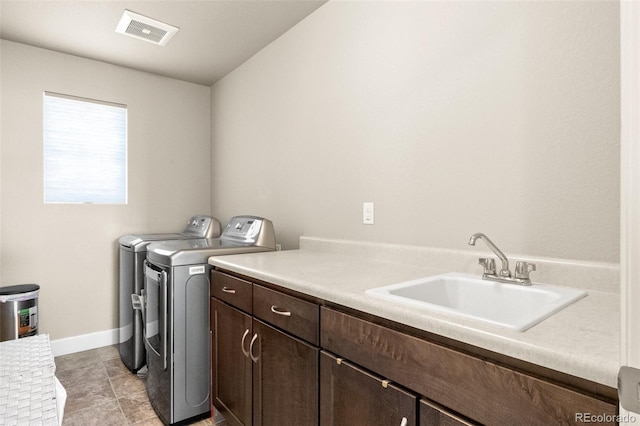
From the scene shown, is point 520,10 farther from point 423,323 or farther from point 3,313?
point 3,313

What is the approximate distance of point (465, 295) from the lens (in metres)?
1.30

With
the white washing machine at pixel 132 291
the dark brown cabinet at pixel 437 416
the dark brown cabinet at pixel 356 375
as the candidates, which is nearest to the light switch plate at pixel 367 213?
the dark brown cabinet at pixel 356 375

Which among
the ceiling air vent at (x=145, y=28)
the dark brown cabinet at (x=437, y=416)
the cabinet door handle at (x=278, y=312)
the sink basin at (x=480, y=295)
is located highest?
the ceiling air vent at (x=145, y=28)

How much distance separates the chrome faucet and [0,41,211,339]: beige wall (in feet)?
9.65

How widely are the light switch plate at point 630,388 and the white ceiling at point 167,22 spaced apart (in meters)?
2.34

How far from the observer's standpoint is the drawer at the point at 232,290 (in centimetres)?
160

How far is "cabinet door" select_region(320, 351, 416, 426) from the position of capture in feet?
3.04

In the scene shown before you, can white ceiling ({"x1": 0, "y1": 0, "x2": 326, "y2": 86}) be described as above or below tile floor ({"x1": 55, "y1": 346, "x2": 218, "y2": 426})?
above

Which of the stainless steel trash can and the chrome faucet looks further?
the stainless steel trash can

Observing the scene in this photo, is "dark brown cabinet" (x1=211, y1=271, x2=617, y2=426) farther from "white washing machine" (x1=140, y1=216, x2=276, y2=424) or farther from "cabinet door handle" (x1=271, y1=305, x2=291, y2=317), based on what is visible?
"white washing machine" (x1=140, y1=216, x2=276, y2=424)

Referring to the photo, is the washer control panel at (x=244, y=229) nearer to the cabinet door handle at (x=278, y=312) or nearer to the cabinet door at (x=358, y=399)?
the cabinet door handle at (x=278, y=312)

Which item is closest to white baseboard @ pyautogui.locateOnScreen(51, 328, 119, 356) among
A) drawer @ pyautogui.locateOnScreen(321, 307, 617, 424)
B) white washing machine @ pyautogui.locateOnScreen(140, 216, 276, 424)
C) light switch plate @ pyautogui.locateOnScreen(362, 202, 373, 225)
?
white washing machine @ pyautogui.locateOnScreen(140, 216, 276, 424)

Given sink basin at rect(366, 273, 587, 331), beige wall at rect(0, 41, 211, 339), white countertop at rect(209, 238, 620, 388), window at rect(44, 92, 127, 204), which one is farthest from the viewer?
window at rect(44, 92, 127, 204)

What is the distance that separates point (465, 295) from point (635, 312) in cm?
91
